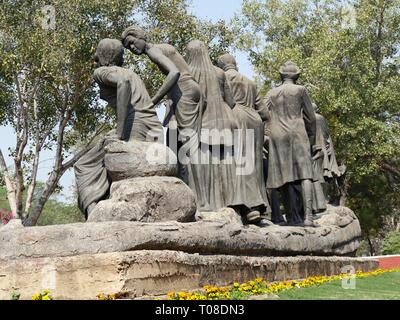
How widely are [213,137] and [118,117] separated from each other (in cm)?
184

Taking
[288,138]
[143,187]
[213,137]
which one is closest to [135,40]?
[213,137]

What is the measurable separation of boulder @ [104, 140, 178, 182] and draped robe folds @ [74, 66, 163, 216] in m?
0.35

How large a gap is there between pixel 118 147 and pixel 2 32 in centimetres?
1243

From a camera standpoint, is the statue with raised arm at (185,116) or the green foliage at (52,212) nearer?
the statue with raised arm at (185,116)

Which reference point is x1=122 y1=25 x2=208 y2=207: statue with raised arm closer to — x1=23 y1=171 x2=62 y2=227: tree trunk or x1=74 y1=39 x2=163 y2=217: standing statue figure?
x1=74 y1=39 x2=163 y2=217: standing statue figure

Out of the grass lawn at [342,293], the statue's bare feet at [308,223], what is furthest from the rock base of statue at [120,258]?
the statue's bare feet at [308,223]

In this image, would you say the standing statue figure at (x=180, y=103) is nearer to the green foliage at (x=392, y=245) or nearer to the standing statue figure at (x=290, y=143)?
the standing statue figure at (x=290, y=143)

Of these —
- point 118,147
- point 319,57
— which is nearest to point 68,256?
point 118,147

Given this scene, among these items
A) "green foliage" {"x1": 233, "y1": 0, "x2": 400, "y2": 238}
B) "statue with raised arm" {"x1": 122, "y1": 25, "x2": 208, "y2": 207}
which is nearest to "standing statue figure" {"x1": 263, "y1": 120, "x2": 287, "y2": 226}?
"statue with raised arm" {"x1": 122, "y1": 25, "x2": 208, "y2": 207}

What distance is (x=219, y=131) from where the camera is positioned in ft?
33.1

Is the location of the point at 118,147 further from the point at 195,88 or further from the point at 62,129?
the point at 62,129

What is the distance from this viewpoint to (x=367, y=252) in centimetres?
4462

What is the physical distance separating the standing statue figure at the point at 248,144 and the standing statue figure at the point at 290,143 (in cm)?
31

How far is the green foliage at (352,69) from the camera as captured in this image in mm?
24359
